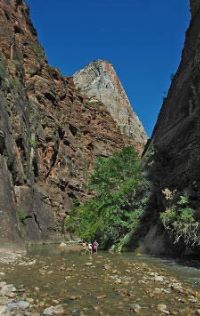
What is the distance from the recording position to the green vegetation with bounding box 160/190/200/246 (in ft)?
74.4

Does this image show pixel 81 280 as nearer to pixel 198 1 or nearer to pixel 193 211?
pixel 193 211

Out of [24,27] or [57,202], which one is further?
[24,27]

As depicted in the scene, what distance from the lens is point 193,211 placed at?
23562 millimetres

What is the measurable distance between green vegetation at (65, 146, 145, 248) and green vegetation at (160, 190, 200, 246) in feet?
40.5

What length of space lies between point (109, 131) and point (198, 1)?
86.9 meters

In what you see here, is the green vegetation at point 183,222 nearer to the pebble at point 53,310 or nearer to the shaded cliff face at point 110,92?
the pebble at point 53,310

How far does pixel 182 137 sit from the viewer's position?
1407 inches

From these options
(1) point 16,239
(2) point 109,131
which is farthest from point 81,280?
(2) point 109,131

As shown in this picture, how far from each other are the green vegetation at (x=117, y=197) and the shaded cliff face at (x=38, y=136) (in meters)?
8.79

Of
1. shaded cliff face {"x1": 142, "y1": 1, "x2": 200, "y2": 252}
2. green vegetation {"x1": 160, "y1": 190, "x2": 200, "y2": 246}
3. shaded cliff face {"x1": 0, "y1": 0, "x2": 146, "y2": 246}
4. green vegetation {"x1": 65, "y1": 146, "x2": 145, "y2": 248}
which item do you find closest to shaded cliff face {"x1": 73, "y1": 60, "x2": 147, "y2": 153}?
shaded cliff face {"x1": 0, "y1": 0, "x2": 146, "y2": 246}

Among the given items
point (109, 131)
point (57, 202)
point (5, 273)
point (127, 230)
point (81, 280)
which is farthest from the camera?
point (109, 131)

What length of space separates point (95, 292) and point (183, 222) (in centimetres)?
1106

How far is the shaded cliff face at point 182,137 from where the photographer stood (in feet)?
92.5

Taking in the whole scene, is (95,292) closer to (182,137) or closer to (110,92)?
(182,137)
